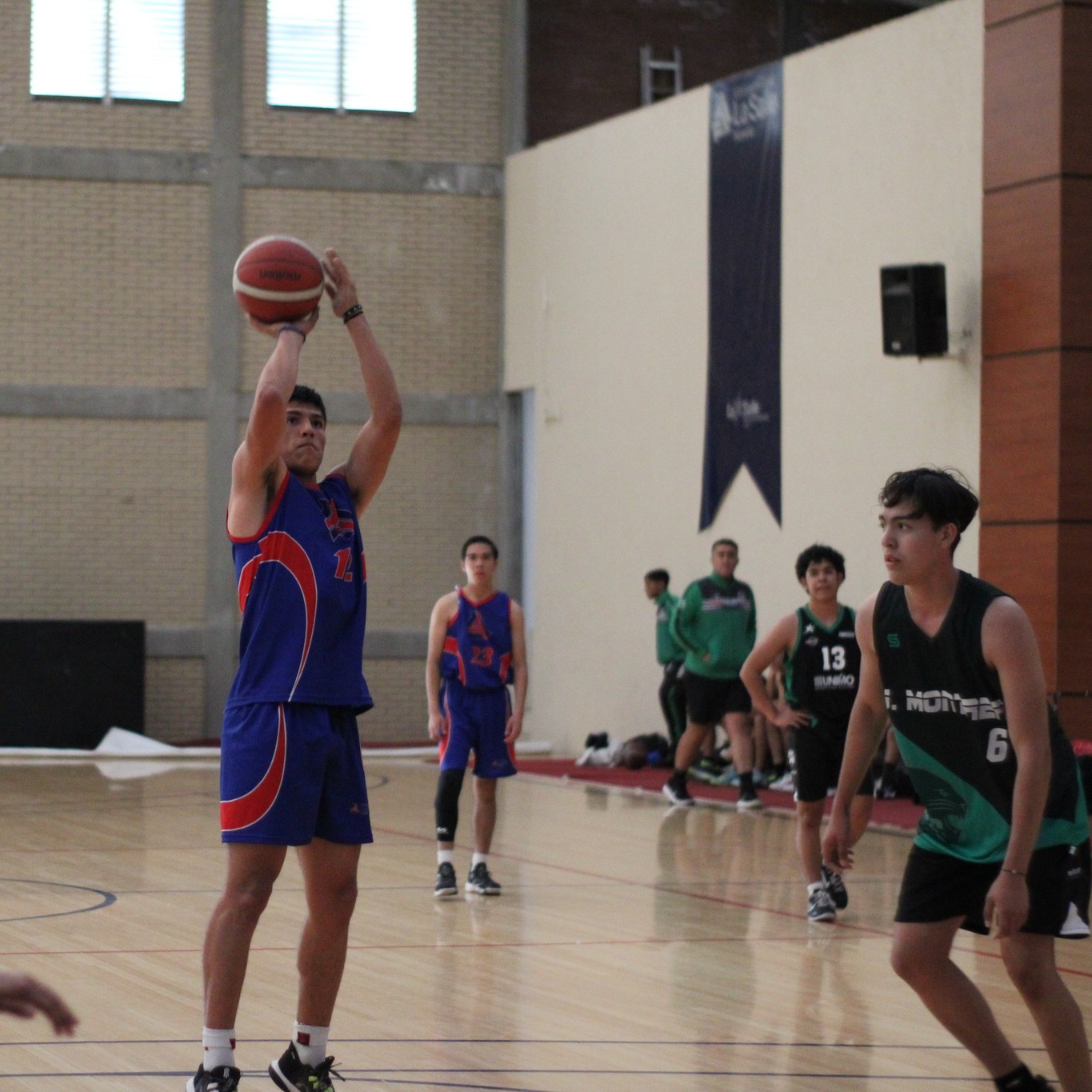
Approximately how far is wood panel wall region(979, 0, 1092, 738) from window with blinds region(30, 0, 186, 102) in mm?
9145

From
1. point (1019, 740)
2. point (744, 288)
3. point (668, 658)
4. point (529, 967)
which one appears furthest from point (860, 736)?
point (744, 288)

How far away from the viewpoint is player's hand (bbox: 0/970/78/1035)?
2598mm

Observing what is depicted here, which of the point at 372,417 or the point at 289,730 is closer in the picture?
the point at 289,730

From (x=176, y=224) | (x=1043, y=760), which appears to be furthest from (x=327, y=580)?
(x=176, y=224)

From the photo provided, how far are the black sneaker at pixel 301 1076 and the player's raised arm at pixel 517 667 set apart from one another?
13.9 ft

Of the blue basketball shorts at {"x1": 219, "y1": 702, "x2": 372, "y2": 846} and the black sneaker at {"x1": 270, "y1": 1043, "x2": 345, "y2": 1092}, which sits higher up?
the blue basketball shorts at {"x1": 219, "y1": 702, "x2": 372, "y2": 846}

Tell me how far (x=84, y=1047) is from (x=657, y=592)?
32.9 ft

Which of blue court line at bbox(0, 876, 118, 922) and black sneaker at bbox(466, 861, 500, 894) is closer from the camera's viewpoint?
blue court line at bbox(0, 876, 118, 922)

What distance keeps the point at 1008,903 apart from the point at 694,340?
12.2 meters

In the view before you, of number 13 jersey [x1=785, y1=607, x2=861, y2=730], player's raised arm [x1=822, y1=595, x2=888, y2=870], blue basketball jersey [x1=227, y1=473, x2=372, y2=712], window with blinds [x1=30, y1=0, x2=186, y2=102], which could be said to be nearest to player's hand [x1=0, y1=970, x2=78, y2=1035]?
blue basketball jersey [x1=227, y1=473, x2=372, y2=712]

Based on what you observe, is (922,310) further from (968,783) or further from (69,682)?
(69,682)

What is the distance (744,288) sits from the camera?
49.4 feet

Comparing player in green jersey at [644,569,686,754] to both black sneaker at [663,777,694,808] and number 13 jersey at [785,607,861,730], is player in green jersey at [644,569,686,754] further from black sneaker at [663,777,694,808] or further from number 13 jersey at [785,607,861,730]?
number 13 jersey at [785,607,861,730]

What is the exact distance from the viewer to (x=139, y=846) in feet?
35.0
